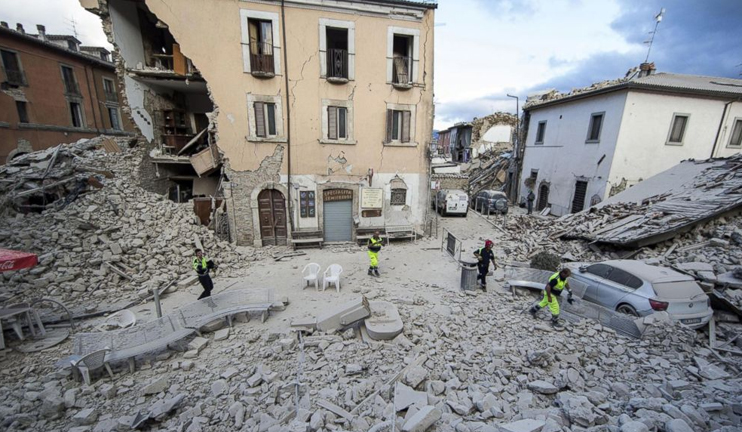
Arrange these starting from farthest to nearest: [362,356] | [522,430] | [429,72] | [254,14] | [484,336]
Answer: [429,72], [254,14], [484,336], [362,356], [522,430]

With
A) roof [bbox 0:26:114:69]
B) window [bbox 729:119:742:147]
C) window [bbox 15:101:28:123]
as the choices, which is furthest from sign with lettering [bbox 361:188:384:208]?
roof [bbox 0:26:114:69]

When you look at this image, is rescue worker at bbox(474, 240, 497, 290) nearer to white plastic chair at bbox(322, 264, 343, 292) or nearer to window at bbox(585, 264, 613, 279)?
window at bbox(585, 264, 613, 279)

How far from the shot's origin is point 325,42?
1283 cm

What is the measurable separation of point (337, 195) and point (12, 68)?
26667mm

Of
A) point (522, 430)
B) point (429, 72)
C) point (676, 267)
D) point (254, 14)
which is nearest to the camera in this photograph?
point (522, 430)

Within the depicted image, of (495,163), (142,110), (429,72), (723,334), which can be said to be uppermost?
(429,72)

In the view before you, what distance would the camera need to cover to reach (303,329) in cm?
673

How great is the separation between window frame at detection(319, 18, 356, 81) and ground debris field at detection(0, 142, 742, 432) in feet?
30.9

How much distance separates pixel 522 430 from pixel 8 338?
35.0 ft

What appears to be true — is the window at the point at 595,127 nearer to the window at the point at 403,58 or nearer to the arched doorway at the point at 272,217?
the window at the point at 403,58

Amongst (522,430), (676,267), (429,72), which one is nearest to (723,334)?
(676,267)

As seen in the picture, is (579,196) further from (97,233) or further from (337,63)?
(97,233)

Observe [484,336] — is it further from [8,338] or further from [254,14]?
[254,14]

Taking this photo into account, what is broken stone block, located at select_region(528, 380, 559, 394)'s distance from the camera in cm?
477
